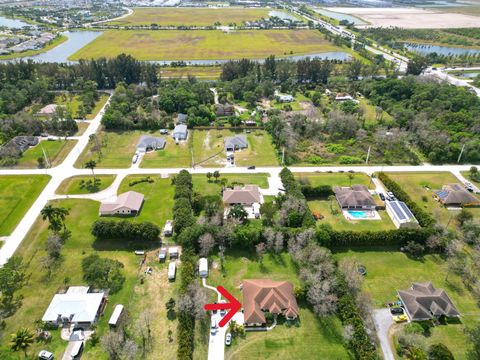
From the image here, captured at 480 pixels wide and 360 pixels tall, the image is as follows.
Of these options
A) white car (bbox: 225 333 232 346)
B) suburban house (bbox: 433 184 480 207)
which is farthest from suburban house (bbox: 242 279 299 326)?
suburban house (bbox: 433 184 480 207)

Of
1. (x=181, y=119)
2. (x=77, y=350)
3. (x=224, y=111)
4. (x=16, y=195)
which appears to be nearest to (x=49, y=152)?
(x=16, y=195)

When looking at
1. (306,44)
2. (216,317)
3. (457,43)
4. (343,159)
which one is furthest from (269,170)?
(457,43)

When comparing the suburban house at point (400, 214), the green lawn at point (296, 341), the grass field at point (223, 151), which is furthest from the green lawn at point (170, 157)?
the suburban house at point (400, 214)

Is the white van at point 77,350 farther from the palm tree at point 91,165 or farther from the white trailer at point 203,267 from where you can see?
the palm tree at point 91,165

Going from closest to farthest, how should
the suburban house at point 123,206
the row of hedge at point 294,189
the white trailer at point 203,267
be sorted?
the white trailer at point 203,267
the row of hedge at point 294,189
the suburban house at point 123,206

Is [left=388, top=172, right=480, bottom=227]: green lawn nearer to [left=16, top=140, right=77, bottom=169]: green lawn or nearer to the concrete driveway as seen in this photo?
the concrete driveway

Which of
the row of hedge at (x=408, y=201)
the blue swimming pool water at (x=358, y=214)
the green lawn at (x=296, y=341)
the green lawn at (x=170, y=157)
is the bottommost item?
the green lawn at (x=296, y=341)

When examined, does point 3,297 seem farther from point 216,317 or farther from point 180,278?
point 216,317
